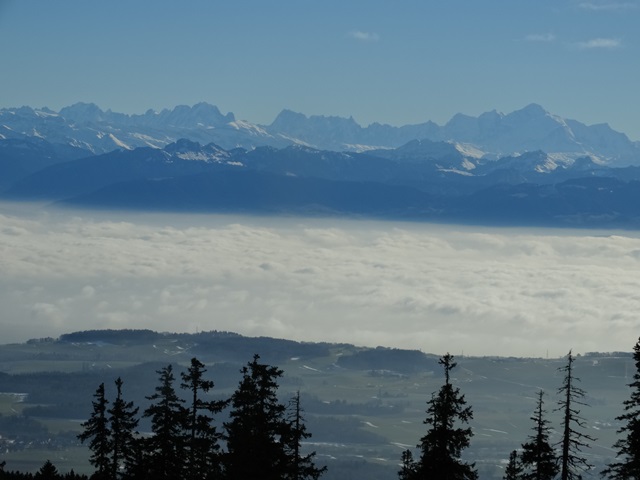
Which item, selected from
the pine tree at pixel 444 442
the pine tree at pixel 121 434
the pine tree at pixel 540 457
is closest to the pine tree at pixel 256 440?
the pine tree at pixel 444 442

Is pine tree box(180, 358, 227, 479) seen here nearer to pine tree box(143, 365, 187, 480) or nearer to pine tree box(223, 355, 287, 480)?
pine tree box(143, 365, 187, 480)

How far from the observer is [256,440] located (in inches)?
1983

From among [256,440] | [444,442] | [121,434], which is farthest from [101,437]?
[444,442]

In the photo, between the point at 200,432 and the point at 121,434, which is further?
the point at 121,434

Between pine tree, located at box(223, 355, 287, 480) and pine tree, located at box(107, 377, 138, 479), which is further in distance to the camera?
pine tree, located at box(107, 377, 138, 479)

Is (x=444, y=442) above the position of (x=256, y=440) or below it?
above

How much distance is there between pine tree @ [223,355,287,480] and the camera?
5031 cm

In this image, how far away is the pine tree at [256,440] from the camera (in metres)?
50.3

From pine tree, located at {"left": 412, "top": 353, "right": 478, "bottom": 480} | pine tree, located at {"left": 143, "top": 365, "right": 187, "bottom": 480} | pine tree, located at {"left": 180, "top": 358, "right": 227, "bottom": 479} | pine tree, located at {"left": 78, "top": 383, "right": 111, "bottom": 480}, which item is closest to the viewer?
pine tree, located at {"left": 412, "top": 353, "right": 478, "bottom": 480}

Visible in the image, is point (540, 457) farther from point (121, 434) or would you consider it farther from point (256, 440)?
point (121, 434)

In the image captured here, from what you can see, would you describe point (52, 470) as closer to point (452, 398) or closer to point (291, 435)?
point (291, 435)

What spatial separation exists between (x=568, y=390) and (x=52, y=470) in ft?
131

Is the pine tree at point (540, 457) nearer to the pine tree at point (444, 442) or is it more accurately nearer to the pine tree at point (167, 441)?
the pine tree at point (444, 442)

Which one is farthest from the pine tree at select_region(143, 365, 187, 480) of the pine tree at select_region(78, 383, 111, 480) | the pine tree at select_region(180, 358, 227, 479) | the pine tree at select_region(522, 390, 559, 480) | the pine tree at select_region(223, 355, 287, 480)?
the pine tree at select_region(522, 390, 559, 480)
